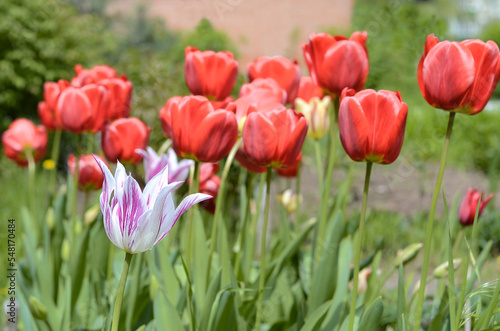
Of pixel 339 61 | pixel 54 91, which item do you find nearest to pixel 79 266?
pixel 54 91

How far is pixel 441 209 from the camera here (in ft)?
12.6

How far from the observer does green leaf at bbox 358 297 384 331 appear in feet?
Result: 3.09

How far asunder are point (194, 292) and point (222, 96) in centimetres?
44

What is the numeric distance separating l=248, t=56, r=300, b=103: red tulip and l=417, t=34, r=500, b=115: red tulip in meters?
0.52

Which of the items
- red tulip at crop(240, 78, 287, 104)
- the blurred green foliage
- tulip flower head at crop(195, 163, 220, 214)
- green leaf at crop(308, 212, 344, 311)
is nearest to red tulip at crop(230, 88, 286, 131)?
red tulip at crop(240, 78, 287, 104)

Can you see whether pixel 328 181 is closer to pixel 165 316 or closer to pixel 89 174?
pixel 165 316

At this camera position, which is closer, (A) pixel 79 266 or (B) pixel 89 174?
(A) pixel 79 266

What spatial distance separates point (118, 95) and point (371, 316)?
Result: 869mm

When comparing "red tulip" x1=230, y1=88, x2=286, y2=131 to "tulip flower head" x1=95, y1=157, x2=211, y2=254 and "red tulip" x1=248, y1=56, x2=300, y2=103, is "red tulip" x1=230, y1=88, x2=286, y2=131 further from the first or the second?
"tulip flower head" x1=95, y1=157, x2=211, y2=254

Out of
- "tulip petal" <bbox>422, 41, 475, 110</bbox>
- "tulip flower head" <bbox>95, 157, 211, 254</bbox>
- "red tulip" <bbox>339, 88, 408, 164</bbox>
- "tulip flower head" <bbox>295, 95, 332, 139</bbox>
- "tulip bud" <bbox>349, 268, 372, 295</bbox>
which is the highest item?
"tulip petal" <bbox>422, 41, 475, 110</bbox>

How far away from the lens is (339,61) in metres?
1.16

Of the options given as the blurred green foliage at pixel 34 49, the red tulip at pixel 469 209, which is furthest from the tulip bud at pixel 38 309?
the blurred green foliage at pixel 34 49

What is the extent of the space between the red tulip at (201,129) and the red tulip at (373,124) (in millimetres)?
244

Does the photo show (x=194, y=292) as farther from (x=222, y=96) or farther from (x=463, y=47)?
(x=463, y=47)
